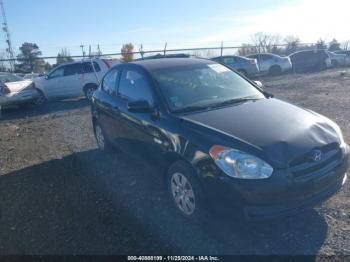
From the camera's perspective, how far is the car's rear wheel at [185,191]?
138 inches

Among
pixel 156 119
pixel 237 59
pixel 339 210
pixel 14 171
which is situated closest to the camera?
pixel 339 210

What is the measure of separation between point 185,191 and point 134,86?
1854 millimetres

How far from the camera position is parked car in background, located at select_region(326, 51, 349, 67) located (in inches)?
1063

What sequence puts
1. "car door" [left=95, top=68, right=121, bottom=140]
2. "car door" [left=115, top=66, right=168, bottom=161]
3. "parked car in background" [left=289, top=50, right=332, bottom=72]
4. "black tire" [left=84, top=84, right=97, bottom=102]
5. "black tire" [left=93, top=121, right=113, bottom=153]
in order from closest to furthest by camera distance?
"car door" [left=115, top=66, right=168, bottom=161], "car door" [left=95, top=68, right=121, bottom=140], "black tire" [left=93, top=121, right=113, bottom=153], "black tire" [left=84, top=84, right=97, bottom=102], "parked car in background" [left=289, top=50, right=332, bottom=72]

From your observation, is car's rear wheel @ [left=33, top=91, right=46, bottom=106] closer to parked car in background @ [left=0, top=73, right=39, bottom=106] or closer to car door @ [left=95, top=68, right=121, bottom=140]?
parked car in background @ [left=0, top=73, right=39, bottom=106]

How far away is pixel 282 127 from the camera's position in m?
3.58

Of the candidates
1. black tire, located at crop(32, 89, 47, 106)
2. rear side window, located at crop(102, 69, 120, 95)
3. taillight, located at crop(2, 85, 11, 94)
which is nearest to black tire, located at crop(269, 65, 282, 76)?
black tire, located at crop(32, 89, 47, 106)

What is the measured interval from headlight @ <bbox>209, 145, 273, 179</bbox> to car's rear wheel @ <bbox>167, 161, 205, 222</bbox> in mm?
372

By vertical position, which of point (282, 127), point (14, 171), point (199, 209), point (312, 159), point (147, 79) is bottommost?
point (14, 171)

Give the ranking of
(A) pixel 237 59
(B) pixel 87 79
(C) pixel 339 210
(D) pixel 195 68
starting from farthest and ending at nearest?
1. (A) pixel 237 59
2. (B) pixel 87 79
3. (D) pixel 195 68
4. (C) pixel 339 210

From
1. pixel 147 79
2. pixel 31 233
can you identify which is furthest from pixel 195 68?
pixel 31 233

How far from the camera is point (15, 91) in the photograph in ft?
43.0

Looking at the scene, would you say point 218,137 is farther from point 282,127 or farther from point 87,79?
point 87,79

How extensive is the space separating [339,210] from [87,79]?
39.9 ft
